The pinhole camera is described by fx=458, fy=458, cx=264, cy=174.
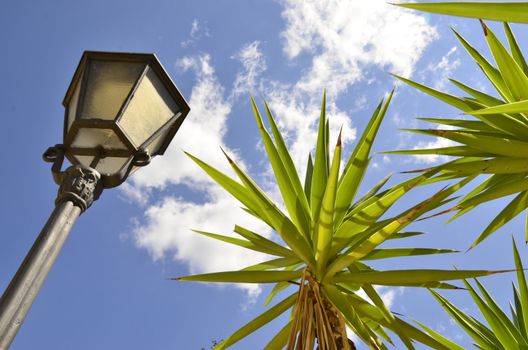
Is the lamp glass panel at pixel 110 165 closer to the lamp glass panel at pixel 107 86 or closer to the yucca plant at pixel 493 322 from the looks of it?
the lamp glass panel at pixel 107 86

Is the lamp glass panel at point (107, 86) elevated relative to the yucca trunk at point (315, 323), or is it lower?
elevated

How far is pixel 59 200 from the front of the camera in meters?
1.82

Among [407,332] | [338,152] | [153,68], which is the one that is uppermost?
[153,68]

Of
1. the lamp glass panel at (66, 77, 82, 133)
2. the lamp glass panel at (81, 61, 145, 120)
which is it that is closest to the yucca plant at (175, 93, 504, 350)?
the lamp glass panel at (81, 61, 145, 120)

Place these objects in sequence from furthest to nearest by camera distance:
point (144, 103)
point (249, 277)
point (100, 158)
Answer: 1. point (144, 103)
2. point (100, 158)
3. point (249, 277)

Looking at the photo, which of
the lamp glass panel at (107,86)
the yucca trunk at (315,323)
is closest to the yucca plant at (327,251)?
the yucca trunk at (315,323)

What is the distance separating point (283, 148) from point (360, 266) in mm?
749

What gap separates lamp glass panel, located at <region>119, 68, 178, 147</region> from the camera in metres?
2.14

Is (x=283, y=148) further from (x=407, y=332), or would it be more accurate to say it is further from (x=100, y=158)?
(x=407, y=332)

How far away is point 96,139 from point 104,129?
0.07 metres

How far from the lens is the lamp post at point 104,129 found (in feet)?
5.80

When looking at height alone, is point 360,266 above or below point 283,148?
below

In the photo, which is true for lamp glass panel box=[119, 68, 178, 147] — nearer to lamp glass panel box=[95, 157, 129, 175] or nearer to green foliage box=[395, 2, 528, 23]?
lamp glass panel box=[95, 157, 129, 175]

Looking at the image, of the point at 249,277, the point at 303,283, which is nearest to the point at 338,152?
the point at 303,283
